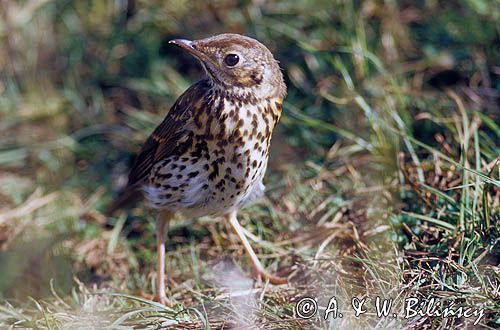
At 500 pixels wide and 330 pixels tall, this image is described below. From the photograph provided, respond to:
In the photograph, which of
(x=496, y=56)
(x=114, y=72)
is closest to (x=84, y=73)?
(x=114, y=72)

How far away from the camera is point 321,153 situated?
16.9 feet

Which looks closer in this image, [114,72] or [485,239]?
[485,239]

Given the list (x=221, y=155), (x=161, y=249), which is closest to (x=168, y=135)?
(x=221, y=155)

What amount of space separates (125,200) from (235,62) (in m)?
1.32

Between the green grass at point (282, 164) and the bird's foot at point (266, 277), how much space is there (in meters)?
0.09

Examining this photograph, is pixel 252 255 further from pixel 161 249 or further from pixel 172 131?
pixel 172 131

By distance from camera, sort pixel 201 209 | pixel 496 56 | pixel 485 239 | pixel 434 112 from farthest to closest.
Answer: pixel 496 56
pixel 434 112
pixel 201 209
pixel 485 239

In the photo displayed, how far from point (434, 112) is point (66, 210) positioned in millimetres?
2421

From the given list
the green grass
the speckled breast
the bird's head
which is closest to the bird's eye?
the bird's head

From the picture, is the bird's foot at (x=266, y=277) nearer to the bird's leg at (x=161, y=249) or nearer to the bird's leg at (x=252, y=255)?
the bird's leg at (x=252, y=255)

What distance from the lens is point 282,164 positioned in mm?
5141

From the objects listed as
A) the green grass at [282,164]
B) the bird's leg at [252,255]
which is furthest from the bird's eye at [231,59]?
the green grass at [282,164]

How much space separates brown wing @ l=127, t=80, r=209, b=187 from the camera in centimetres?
406

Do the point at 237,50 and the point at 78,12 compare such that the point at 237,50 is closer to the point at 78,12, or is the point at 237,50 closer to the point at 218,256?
the point at 218,256
